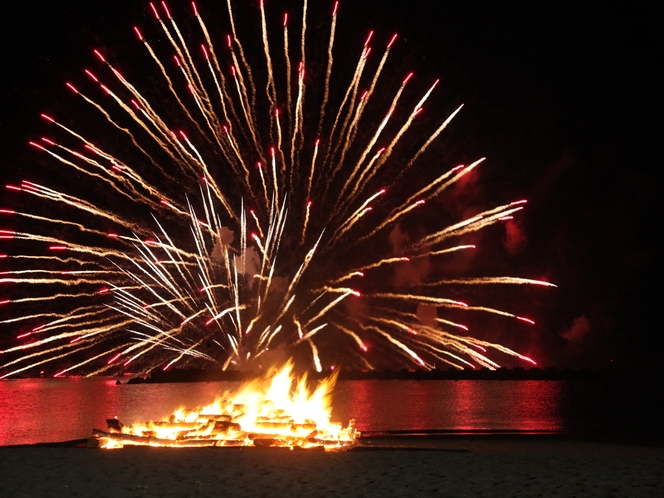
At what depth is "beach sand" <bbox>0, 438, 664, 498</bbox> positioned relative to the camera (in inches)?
471

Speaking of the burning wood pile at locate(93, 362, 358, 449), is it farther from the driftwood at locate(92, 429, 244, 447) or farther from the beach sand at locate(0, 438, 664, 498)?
the beach sand at locate(0, 438, 664, 498)

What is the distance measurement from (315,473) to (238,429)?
192 inches

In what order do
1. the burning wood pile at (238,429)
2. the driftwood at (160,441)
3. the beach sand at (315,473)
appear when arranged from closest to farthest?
the beach sand at (315,473), the driftwood at (160,441), the burning wood pile at (238,429)

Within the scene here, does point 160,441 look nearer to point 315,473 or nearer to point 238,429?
point 238,429

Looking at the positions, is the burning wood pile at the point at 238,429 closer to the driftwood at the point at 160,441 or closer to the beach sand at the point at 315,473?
the driftwood at the point at 160,441

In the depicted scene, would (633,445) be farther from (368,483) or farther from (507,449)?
(368,483)

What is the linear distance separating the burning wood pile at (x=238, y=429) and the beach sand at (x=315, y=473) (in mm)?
1154

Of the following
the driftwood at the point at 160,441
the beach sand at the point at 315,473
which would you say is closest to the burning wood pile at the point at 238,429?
the driftwood at the point at 160,441

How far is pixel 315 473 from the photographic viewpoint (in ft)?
44.0

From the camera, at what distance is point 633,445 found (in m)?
21.4

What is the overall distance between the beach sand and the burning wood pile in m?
1.15

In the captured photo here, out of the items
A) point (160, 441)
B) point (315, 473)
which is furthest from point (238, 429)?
point (315, 473)

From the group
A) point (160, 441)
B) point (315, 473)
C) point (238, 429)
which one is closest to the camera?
point (315, 473)

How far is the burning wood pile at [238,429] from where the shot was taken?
17562mm
